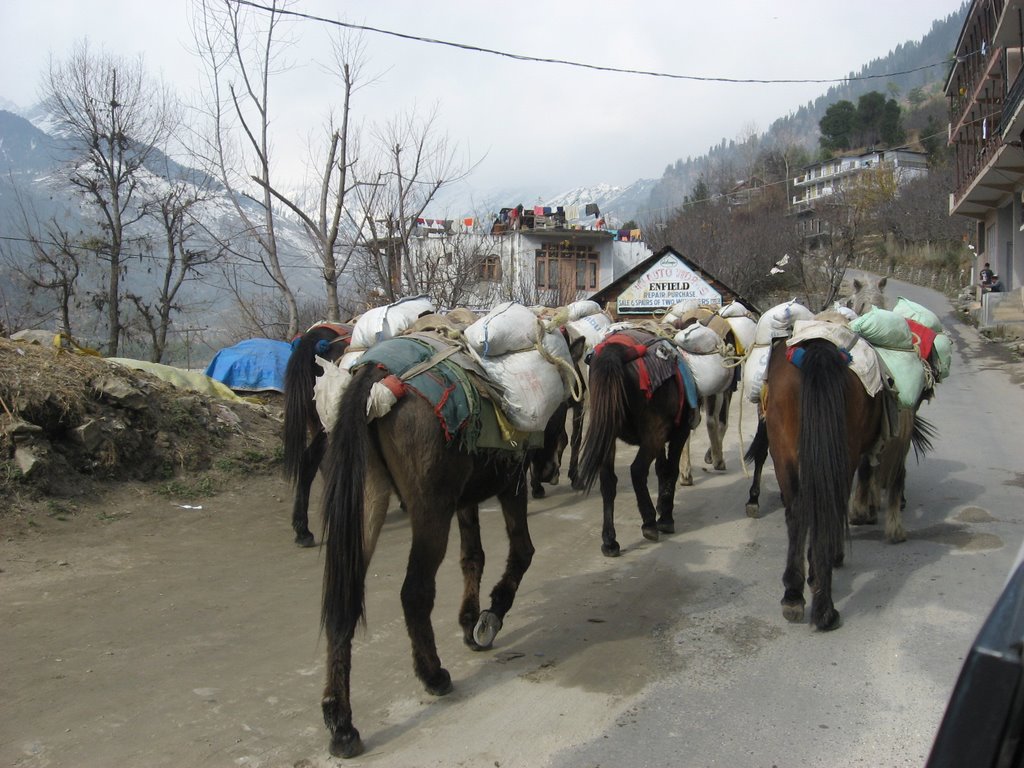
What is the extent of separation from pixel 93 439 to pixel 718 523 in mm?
6148

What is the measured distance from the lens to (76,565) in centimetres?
610

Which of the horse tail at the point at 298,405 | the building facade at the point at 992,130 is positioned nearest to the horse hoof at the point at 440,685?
Result: the horse tail at the point at 298,405

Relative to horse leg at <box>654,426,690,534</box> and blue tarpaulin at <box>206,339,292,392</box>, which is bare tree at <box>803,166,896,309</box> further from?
horse leg at <box>654,426,690,534</box>

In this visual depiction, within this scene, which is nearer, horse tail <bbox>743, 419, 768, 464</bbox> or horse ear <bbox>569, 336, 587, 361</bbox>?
horse tail <bbox>743, 419, 768, 464</bbox>

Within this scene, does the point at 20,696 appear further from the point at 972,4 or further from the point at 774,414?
the point at 972,4

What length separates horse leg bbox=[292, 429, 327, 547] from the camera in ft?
23.0

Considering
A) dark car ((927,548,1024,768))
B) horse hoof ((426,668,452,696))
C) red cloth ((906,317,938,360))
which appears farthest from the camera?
red cloth ((906,317,938,360))

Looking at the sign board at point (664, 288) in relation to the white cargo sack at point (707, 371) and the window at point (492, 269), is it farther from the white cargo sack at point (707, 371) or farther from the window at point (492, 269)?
the white cargo sack at point (707, 371)

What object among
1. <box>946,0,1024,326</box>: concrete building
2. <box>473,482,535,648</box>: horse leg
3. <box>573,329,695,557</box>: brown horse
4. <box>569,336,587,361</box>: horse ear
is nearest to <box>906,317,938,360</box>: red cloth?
<box>573,329,695,557</box>: brown horse

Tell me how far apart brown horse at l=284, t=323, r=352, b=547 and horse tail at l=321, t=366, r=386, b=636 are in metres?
3.37

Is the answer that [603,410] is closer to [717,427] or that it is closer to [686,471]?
[686,471]

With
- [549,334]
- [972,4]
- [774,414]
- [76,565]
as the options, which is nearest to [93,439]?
[76,565]

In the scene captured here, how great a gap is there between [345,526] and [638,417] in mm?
3931

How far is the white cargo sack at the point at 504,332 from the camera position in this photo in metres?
4.63
